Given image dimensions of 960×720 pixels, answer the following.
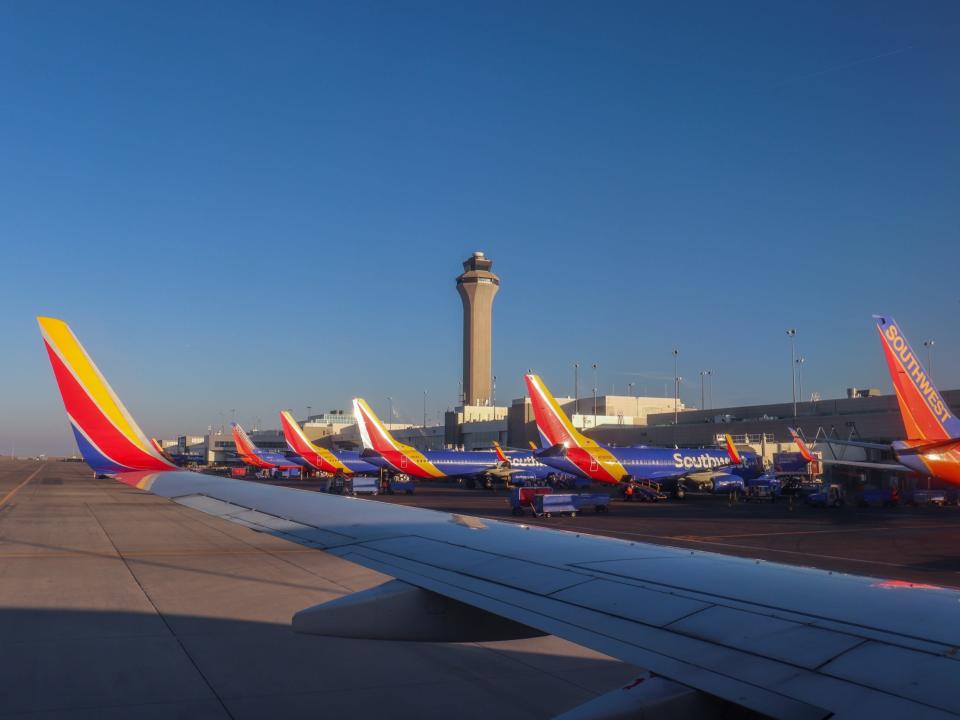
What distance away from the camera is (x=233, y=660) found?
9.95m

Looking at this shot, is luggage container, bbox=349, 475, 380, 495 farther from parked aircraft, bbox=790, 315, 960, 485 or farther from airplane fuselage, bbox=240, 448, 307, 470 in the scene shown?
airplane fuselage, bbox=240, 448, 307, 470

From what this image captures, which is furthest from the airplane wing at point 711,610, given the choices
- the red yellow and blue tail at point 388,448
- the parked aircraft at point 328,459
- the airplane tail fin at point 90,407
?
the parked aircraft at point 328,459

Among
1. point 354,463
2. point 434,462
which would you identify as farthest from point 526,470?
point 354,463

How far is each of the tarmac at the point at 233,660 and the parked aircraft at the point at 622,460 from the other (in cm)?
2963

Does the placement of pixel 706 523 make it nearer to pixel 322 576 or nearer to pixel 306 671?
pixel 322 576

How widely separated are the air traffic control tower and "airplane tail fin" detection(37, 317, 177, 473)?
15434cm

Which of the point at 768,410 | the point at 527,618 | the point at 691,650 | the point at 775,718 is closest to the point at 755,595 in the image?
the point at 691,650

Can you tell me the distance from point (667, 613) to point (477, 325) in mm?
170802

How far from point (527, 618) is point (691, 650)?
3.44ft

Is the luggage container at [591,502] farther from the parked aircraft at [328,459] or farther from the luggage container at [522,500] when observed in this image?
the parked aircraft at [328,459]

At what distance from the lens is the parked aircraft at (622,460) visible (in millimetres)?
46000

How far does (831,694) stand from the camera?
2992 mm

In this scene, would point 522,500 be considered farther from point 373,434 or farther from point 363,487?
point 373,434

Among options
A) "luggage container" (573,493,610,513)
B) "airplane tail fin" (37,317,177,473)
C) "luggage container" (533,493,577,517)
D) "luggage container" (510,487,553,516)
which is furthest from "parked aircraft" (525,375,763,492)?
"airplane tail fin" (37,317,177,473)
